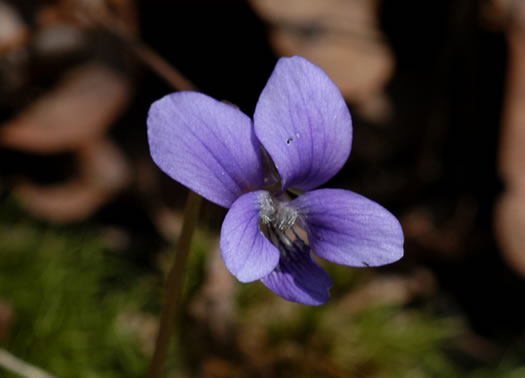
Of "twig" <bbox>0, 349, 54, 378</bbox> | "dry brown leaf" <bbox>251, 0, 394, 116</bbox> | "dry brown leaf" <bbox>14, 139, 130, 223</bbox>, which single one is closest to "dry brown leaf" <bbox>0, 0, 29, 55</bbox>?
"dry brown leaf" <bbox>14, 139, 130, 223</bbox>

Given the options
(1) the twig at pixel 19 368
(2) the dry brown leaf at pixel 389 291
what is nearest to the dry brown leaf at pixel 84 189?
(1) the twig at pixel 19 368

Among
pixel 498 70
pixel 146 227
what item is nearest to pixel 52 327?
pixel 146 227

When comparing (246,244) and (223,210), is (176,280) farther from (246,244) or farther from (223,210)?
(223,210)

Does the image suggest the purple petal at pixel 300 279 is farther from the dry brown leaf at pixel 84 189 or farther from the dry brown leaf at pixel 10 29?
the dry brown leaf at pixel 10 29

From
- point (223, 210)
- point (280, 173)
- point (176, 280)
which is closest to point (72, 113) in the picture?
point (223, 210)

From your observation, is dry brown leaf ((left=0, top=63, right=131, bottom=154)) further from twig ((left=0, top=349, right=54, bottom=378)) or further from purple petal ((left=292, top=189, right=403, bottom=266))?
purple petal ((left=292, top=189, right=403, bottom=266))

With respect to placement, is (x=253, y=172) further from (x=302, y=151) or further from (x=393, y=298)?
(x=393, y=298)

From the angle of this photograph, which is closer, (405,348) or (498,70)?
(405,348)
